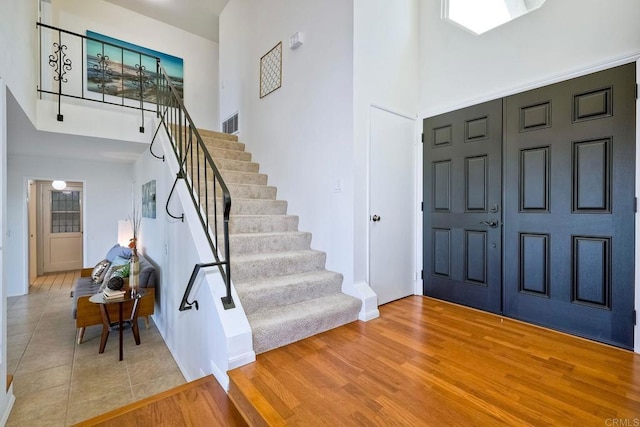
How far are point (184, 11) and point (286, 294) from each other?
612 cm

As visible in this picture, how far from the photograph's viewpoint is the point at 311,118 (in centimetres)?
322

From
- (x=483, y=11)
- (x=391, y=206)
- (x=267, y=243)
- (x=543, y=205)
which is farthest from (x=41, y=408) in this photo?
(x=483, y=11)

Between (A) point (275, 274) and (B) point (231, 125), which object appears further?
(B) point (231, 125)

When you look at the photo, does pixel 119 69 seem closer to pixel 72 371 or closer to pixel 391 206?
pixel 72 371

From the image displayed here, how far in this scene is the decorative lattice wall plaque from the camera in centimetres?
379

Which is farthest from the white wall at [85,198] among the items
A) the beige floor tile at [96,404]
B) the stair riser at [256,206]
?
the beige floor tile at [96,404]

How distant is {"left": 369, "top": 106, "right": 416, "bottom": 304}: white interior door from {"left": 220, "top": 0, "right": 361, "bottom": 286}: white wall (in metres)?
0.31

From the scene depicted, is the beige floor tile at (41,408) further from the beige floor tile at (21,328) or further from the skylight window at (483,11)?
the skylight window at (483,11)

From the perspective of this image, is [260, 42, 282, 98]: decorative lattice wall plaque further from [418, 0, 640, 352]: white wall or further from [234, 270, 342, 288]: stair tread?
[234, 270, 342, 288]: stair tread

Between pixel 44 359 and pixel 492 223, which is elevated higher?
pixel 492 223

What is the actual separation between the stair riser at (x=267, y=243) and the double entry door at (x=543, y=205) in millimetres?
1495

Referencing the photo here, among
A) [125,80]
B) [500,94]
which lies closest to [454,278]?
[500,94]

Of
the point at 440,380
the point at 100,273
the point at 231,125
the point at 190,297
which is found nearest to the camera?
the point at 440,380

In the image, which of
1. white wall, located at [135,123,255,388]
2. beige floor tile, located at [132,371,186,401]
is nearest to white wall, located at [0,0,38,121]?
white wall, located at [135,123,255,388]
